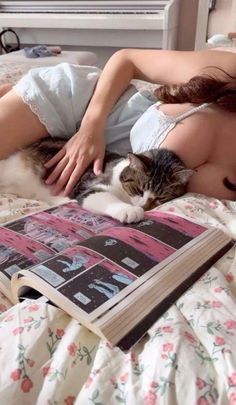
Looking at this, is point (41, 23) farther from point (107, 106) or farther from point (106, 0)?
point (107, 106)

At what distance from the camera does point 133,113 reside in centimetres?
113

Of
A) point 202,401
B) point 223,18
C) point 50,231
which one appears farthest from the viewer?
point 223,18

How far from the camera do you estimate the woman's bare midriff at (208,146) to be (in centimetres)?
98

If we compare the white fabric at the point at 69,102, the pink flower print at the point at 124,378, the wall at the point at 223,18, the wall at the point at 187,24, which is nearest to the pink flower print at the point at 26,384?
the pink flower print at the point at 124,378

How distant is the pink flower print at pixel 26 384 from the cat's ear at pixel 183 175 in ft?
2.11

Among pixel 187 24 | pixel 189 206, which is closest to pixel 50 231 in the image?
pixel 189 206

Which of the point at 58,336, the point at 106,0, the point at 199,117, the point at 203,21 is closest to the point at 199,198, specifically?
the point at 199,117

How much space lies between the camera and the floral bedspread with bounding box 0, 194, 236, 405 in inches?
15.8

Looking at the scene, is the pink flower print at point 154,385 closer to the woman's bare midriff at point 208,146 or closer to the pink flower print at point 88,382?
the pink flower print at point 88,382

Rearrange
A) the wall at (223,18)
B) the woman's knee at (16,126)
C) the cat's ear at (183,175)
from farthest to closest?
the wall at (223,18) < the woman's knee at (16,126) < the cat's ear at (183,175)

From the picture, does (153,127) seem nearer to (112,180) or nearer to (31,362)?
(112,180)

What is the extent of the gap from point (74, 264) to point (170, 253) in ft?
0.56

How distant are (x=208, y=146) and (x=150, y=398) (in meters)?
0.72

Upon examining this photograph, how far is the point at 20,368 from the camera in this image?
426 mm
